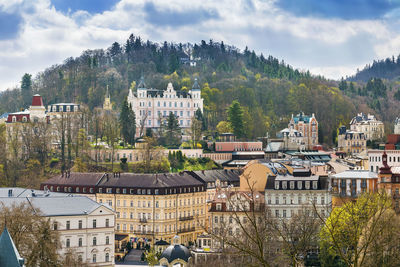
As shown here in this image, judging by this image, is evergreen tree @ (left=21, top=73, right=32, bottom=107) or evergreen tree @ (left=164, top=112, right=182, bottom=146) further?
evergreen tree @ (left=21, top=73, right=32, bottom=107)

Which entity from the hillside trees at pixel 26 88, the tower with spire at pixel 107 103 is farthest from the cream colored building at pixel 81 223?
the hillside trees at pixel 26 88

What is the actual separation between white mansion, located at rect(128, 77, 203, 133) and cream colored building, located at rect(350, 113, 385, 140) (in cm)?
3540

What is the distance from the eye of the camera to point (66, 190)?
112m

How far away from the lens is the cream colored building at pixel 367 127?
7279 inches

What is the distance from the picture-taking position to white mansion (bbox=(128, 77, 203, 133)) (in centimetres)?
16662

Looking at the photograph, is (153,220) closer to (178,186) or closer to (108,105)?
(178,186)

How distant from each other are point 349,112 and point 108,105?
55.9 m

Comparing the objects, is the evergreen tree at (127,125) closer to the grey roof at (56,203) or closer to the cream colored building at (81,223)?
the grey roof at (56,203)

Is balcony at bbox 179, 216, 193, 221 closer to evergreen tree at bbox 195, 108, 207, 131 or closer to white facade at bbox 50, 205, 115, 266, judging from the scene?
white facade at bbox 50, 205, 115, 266

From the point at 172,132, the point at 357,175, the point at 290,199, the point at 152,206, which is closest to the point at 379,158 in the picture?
the point at 357,175

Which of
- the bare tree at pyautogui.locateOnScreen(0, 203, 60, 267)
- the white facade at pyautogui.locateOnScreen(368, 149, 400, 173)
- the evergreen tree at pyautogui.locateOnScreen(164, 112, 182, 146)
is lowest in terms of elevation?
the bare tree at pyautogui.locateOnScreen(0, 203, 60, 267)

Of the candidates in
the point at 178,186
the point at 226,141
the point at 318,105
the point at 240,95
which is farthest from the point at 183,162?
the point at 318,105

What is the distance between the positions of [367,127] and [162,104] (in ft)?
154

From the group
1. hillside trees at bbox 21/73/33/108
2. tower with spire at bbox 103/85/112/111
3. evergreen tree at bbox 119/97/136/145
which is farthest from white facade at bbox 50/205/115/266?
hillside trees at bbox 21/73/33/108
